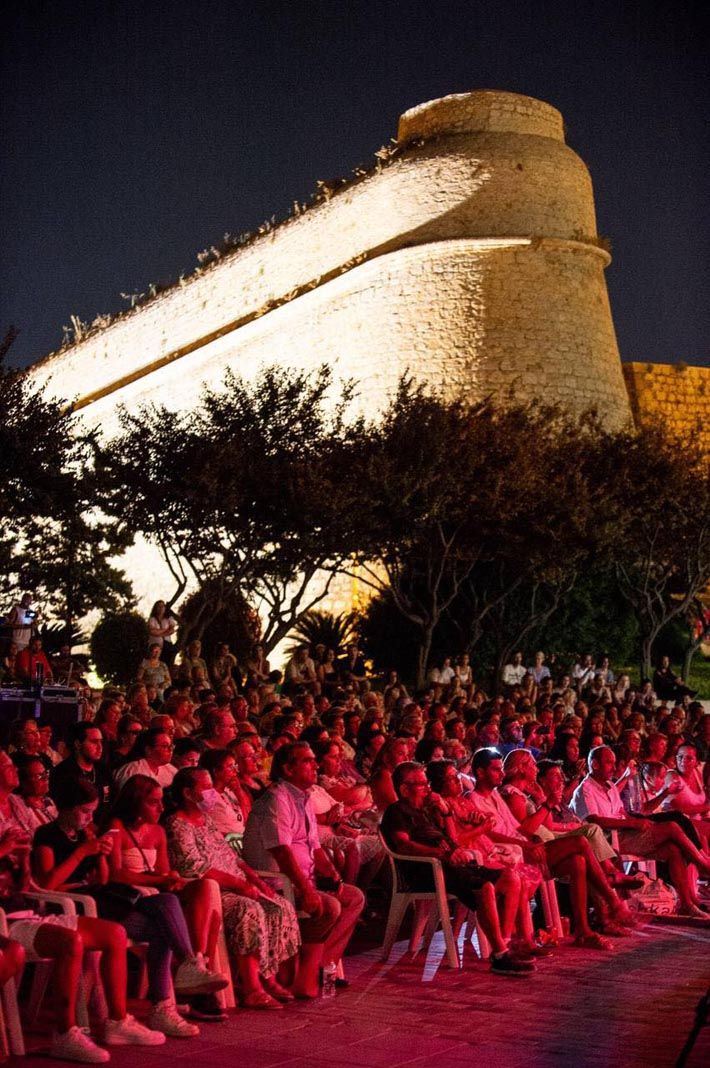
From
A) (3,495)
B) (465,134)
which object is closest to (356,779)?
(3,495)

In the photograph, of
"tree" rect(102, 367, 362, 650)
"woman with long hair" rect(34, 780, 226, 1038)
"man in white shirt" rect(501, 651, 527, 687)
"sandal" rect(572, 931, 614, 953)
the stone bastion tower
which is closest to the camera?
"woman with long hair" rect(34, 780, 226, 1038)

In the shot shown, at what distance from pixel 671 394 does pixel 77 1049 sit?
97.4 feet

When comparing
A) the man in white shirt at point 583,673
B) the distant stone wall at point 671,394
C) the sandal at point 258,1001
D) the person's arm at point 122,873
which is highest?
the distant stone wall at point 671,394

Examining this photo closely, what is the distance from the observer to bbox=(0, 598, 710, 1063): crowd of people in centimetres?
557

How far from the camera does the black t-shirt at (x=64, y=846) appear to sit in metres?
5.66

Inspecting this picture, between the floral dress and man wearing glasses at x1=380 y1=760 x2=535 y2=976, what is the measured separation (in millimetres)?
1237

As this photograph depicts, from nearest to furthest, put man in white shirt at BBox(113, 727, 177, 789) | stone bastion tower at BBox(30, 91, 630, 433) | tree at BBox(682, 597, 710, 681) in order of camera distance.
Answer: man in white shirt at BBox(113, 727, 177, 789) → tree at BBox(682, 597, 710, 681) → stone bastion tower at BBox(30, 91, 630, 433)

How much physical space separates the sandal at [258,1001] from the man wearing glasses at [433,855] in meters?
1.43

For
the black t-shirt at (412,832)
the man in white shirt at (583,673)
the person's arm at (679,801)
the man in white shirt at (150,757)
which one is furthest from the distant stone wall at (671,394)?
the man in white shirt at (150,757)

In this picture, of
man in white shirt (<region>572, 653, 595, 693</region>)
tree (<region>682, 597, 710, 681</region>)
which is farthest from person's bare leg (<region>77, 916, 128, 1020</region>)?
tree (<region>682, 597, 710, 681</region>)

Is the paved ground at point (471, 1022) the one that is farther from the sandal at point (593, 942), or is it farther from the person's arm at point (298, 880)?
the person's arm at point (298, 880)

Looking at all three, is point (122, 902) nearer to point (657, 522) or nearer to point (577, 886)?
point (577, 886)

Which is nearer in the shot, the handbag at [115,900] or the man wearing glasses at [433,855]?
the handbag at [115,900]

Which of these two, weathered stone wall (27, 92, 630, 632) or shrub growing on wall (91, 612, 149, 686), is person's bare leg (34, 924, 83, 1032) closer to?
weathered stone wall (27, 92, 630, 632)
